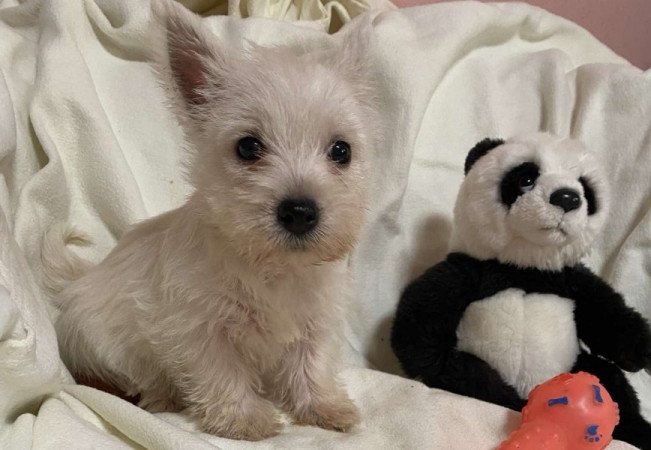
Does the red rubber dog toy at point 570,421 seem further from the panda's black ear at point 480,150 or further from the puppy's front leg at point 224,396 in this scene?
the panda's black ear at point 480,150

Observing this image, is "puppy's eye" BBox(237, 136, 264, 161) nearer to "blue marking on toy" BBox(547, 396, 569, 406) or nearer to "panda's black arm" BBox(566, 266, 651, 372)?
"blue marking on toy" BBox(547, 396, 569, 406)

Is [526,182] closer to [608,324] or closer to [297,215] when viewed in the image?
[608,324]

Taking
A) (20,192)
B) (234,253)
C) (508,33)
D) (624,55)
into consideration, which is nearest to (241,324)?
(234,253)

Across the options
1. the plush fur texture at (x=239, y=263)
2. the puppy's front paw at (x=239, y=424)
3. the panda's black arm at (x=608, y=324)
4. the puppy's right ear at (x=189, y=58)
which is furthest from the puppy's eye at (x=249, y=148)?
the panda's black arm at (x=608, y=324)

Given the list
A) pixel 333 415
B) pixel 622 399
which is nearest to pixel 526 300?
pixel 622 399

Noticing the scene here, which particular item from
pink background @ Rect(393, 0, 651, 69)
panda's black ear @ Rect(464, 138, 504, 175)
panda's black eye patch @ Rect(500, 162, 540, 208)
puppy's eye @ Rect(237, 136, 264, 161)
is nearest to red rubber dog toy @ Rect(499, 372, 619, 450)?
panda's black eye patch @ Rect(500, 162, 540, 208)

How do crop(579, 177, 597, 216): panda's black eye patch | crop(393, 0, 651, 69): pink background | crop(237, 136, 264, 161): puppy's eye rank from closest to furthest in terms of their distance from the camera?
crop(237, 136, 264, 161): puppy's eye < crop(579, 177, 597, 216): panda's black eye patch < crop(393, 0, 651, 69): pink background
